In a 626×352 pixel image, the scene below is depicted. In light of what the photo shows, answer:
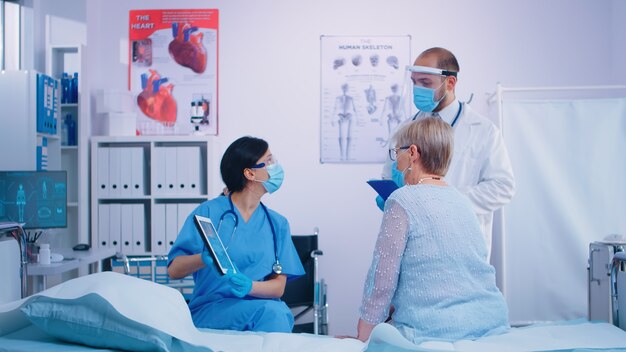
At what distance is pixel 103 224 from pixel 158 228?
1.07ft

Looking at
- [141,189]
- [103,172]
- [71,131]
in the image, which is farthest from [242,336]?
[71,131]

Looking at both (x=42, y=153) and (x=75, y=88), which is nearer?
(x=42, y=153)

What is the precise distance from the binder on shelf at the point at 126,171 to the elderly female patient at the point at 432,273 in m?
2.37

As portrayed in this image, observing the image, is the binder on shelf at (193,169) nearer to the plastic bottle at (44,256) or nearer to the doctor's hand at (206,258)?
the plastic bottle at (44,256)

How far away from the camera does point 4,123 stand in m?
3.31

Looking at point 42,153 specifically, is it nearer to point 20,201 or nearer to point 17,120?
point 17,120

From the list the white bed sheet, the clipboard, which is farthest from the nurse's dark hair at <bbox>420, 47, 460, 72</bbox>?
the white bed sheet

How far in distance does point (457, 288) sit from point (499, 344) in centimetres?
16

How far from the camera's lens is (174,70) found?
387 cm

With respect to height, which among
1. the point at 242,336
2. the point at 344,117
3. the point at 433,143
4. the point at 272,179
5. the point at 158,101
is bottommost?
the point at 242,336

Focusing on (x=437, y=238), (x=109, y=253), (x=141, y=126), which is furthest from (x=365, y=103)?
(x=437, y=238)

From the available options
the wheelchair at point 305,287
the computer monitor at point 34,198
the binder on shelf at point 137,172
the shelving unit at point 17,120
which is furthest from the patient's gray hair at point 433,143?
the shelving unit at point 17,120

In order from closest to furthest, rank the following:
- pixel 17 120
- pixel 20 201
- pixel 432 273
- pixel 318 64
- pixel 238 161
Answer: pixel 432 273, pixel 238 161, pixel 20 201, pixel 17 120, pixel 318 64

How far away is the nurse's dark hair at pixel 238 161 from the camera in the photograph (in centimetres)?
223
